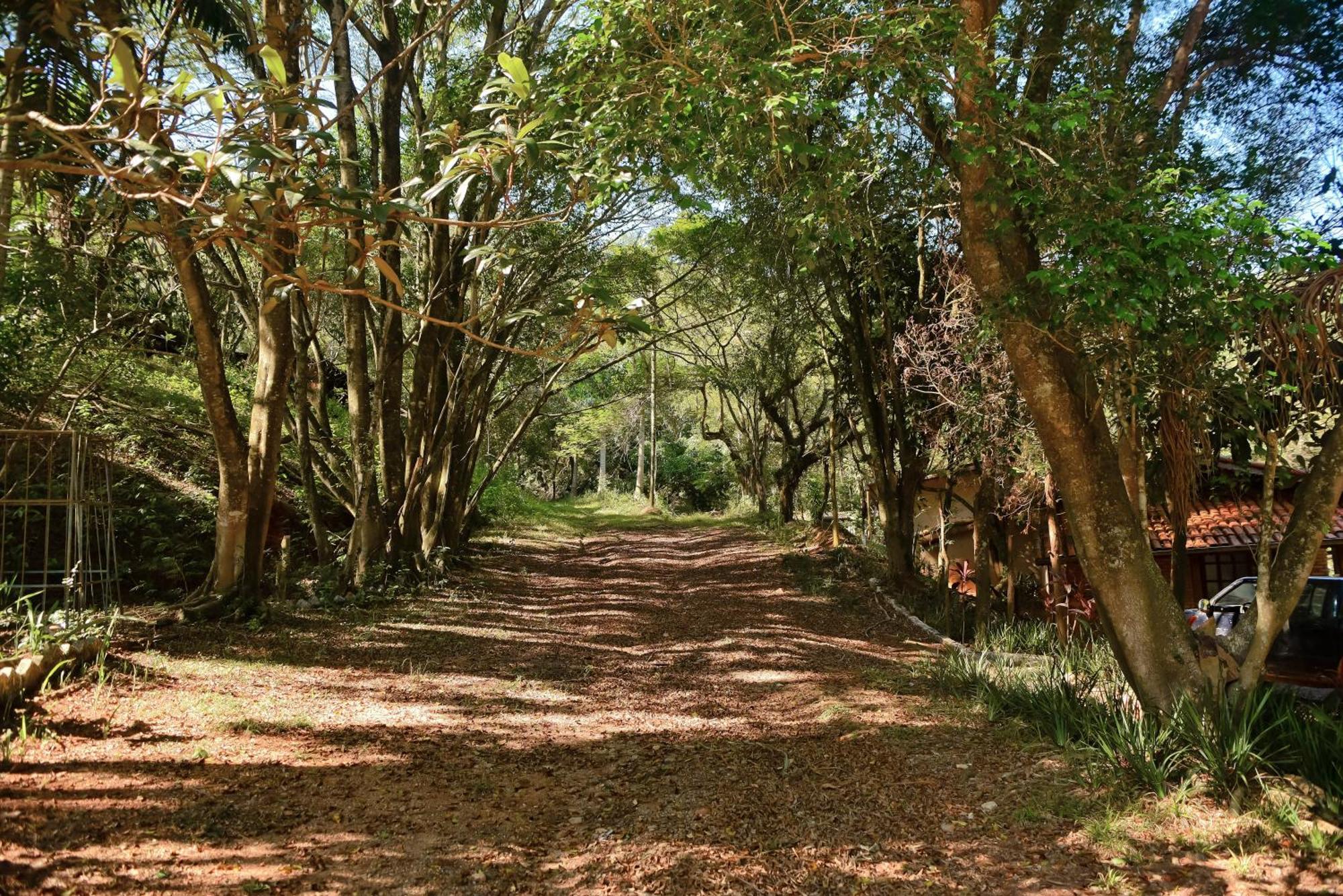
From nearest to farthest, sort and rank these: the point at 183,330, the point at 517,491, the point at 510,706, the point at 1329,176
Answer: the point at 510,706 < the point at 1329,176 < the point at 183,330 < the point at 517,491

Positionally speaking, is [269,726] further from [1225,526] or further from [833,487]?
[1225,526]

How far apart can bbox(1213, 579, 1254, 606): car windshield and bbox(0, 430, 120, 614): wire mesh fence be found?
11.7 meters

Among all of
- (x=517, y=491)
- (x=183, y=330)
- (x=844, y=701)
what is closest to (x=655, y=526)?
(x=517, y=491)

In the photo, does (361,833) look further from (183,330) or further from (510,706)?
(183,330)

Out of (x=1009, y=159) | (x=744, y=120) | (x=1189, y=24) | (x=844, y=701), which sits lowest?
(x=844, y=701)

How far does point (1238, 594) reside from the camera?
33.4ft

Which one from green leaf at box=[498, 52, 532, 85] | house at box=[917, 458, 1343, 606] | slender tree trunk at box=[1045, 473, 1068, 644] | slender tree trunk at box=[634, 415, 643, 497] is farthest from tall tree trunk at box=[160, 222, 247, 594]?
slender tree trunk at box=[634, 415, 643, 497]

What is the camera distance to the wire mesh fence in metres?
6.87

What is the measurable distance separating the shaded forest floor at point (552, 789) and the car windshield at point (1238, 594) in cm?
428

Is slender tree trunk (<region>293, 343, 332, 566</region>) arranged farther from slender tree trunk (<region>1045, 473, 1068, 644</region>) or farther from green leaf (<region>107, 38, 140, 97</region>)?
slender tree trunk (<region>1045, 473, 1068, 644</region>)

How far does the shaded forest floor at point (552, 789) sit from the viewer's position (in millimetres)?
3818

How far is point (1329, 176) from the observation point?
7.43m

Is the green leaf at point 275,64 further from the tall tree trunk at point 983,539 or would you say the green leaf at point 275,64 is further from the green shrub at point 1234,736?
the tall tree trunk at point 983,539

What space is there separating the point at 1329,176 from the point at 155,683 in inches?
411
